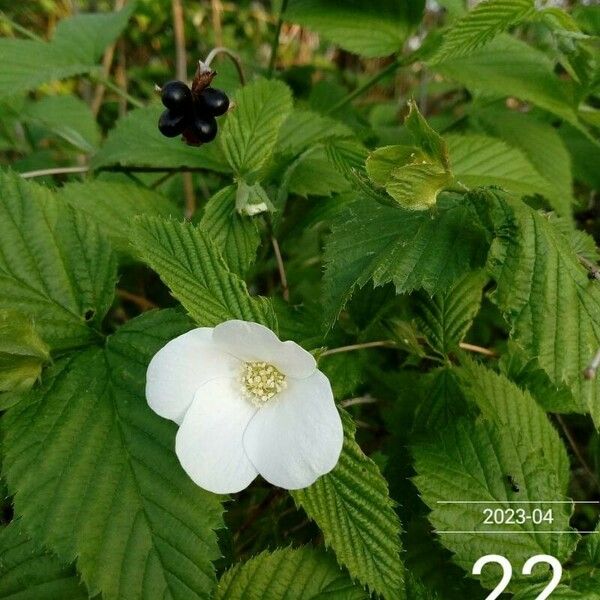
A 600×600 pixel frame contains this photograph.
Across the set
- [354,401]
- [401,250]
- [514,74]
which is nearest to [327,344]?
[354,401]

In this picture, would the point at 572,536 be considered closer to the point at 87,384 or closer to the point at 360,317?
the point at 360,317

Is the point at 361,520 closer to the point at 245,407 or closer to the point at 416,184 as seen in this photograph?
the point at 245,407

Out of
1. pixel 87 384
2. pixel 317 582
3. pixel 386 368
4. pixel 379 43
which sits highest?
pixel 379 43

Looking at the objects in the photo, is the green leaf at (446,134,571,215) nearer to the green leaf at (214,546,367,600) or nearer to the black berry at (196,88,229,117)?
the black berry at (196,88,229,117)

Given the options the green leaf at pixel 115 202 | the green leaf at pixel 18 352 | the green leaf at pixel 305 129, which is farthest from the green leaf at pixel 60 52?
the green leaf at pixel 18 352

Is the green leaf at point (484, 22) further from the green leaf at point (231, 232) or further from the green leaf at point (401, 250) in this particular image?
the green leaf at point (231, 232)

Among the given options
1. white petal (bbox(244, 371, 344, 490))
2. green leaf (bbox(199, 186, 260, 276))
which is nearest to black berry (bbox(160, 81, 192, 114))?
green leaf (bbox(199, 186, 260, 276))

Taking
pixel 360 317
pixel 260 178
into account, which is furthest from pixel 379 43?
pixel 360 317

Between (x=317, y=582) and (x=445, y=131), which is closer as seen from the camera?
(x=317, y=582)
